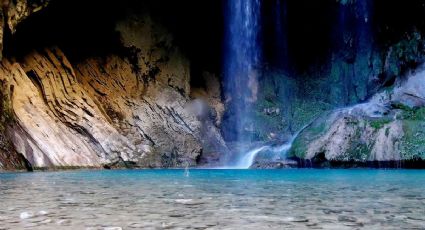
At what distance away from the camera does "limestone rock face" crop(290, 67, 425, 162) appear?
14602 mm

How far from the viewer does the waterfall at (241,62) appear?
Answer: 2181 centimetres

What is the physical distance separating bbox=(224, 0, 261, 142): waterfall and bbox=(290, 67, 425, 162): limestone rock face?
16.5ft

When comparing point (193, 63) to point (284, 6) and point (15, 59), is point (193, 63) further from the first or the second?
point (15, 59)

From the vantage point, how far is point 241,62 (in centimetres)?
2294

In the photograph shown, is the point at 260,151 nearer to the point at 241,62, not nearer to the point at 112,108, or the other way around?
the point at 241,62

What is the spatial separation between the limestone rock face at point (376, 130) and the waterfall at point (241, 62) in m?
5.02

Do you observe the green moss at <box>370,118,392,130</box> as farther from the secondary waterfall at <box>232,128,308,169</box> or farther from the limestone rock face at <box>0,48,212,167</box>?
the limestone rock face at <box>0,48,212,167</box>

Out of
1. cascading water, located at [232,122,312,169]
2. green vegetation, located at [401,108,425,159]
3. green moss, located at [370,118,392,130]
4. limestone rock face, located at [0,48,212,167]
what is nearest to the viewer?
green vegetation, located at [401,108,425,159]

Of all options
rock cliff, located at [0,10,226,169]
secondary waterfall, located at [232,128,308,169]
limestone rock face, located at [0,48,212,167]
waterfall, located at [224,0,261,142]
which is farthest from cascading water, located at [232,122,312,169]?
waterfall, located at [224,0,261,142]

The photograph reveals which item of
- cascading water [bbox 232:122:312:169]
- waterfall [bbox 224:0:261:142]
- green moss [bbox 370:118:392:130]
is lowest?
cascading water [bbox 232:122:312:169]

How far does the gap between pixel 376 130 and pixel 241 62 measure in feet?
30.5

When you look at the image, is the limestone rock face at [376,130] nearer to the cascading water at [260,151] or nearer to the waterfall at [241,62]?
the cascading water at [260,151]

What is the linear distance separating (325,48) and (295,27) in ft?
6.26

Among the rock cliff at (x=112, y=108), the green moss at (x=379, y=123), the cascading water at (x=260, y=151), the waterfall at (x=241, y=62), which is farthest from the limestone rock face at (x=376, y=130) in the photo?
the rock cliff at (x=112, y=108)
